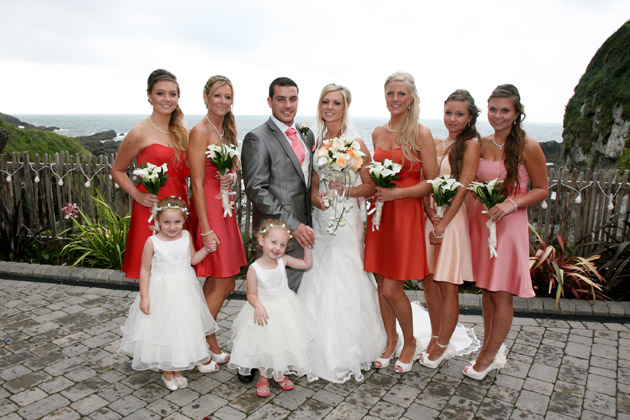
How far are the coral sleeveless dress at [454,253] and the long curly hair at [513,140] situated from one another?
0.44m

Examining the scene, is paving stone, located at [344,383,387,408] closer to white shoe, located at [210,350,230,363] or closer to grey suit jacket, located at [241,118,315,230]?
white shoe, located at [210,350,230,363]

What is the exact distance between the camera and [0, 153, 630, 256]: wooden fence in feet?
22.6

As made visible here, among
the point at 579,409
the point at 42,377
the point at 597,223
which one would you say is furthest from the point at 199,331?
the point at 597,223

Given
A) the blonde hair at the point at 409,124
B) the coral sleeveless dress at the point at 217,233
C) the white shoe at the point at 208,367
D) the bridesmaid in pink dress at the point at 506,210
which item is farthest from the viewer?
the white shoe at the point at 208,367

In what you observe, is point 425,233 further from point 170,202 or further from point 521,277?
point 170,202

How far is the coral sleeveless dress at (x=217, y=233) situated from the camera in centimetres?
408

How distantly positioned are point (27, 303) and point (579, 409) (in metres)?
6.19

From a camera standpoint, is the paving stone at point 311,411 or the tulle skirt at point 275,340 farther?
the tulle skirt at point 275,340

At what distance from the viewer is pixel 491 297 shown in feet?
13.4

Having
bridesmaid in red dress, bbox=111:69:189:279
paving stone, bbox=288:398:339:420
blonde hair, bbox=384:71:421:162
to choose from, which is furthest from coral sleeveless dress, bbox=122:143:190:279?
blonde hair, bbox=384:71:421:162

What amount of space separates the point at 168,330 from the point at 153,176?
127cm

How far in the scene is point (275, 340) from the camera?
12.3 ft

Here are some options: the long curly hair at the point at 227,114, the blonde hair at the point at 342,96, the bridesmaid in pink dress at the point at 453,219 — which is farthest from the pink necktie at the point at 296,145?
the bridesmaid in pink dress at the point at 453,219

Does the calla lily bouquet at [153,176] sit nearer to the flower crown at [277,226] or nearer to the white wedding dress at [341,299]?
the flower crown at [277,226]
